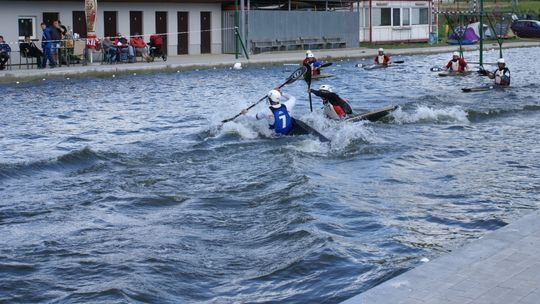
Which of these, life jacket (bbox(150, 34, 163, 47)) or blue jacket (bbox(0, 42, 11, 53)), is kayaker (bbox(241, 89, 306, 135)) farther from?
life jacket (bbox(150, 34, 163, 47))

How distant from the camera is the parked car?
6322 centimetres

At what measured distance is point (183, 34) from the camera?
45.1 metres

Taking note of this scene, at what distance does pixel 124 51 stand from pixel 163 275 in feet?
92.9

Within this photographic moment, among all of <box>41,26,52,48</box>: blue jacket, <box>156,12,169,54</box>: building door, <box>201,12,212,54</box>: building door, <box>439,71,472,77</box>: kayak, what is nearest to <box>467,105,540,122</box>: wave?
<box>439,71,472,77</box>: kayak

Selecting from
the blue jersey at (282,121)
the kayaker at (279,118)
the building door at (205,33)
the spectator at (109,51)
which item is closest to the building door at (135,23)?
the building door at (205,33)

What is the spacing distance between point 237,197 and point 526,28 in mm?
Result: 52851

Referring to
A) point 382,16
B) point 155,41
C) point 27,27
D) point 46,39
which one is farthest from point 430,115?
point 382,16

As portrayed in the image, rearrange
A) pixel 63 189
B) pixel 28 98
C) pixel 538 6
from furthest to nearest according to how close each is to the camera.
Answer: pixel 538 6, pixel 28 98, pixel 63 189

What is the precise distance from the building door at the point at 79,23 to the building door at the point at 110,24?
0.96m

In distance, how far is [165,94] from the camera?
1177 inches

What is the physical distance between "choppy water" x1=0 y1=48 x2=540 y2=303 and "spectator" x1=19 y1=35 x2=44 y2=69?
8.43 meters

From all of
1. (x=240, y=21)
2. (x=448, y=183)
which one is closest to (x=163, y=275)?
(x=448, y=183)

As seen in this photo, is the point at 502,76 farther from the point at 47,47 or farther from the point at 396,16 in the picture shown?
the point at 396,16

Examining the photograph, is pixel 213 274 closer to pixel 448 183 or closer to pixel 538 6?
pixel 448 183
